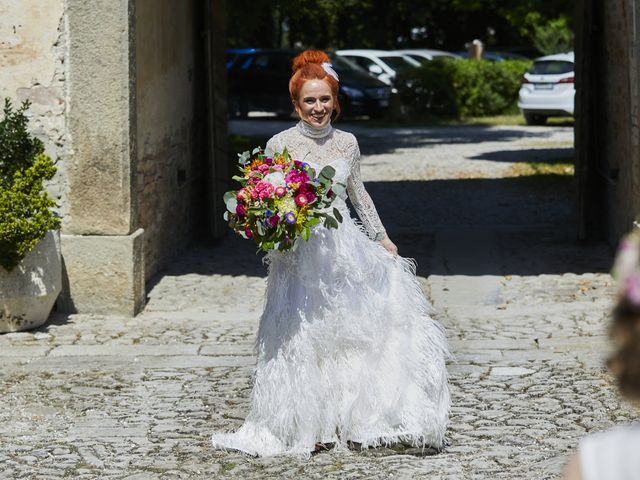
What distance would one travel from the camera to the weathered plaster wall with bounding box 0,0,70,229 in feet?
26.6

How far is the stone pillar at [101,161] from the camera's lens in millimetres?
8078

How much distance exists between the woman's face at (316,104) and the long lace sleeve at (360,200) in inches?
8.0

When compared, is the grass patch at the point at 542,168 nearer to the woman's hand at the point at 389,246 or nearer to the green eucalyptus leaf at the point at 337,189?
the woman's hand at the point at 389,246

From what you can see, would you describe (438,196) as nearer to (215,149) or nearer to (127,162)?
(215,149)

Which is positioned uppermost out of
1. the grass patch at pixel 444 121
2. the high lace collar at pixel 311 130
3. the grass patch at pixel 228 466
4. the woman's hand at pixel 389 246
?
the high lace collar at pixel 311 130

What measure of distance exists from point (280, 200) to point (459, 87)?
76.8 feet

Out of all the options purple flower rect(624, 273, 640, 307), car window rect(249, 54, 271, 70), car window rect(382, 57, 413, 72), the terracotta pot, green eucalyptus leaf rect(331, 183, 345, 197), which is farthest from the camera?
car window rect(382, 57, 413, 72)

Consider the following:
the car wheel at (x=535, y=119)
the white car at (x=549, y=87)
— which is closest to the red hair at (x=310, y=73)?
the white car at (x=549, y=87)

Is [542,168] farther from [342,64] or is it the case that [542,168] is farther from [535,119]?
[342,64]

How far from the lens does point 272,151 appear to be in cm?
530

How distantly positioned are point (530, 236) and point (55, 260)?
519cm

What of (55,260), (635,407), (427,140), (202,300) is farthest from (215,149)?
(427,140)

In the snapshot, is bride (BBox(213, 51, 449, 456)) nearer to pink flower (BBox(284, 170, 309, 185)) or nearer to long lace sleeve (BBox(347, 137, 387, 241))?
long lace sleeve (BBox(347, 137, 387, 241))

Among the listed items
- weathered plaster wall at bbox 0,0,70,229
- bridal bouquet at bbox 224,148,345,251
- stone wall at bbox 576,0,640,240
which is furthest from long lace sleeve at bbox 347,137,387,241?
stone wall at bbox 576,0,640,240
